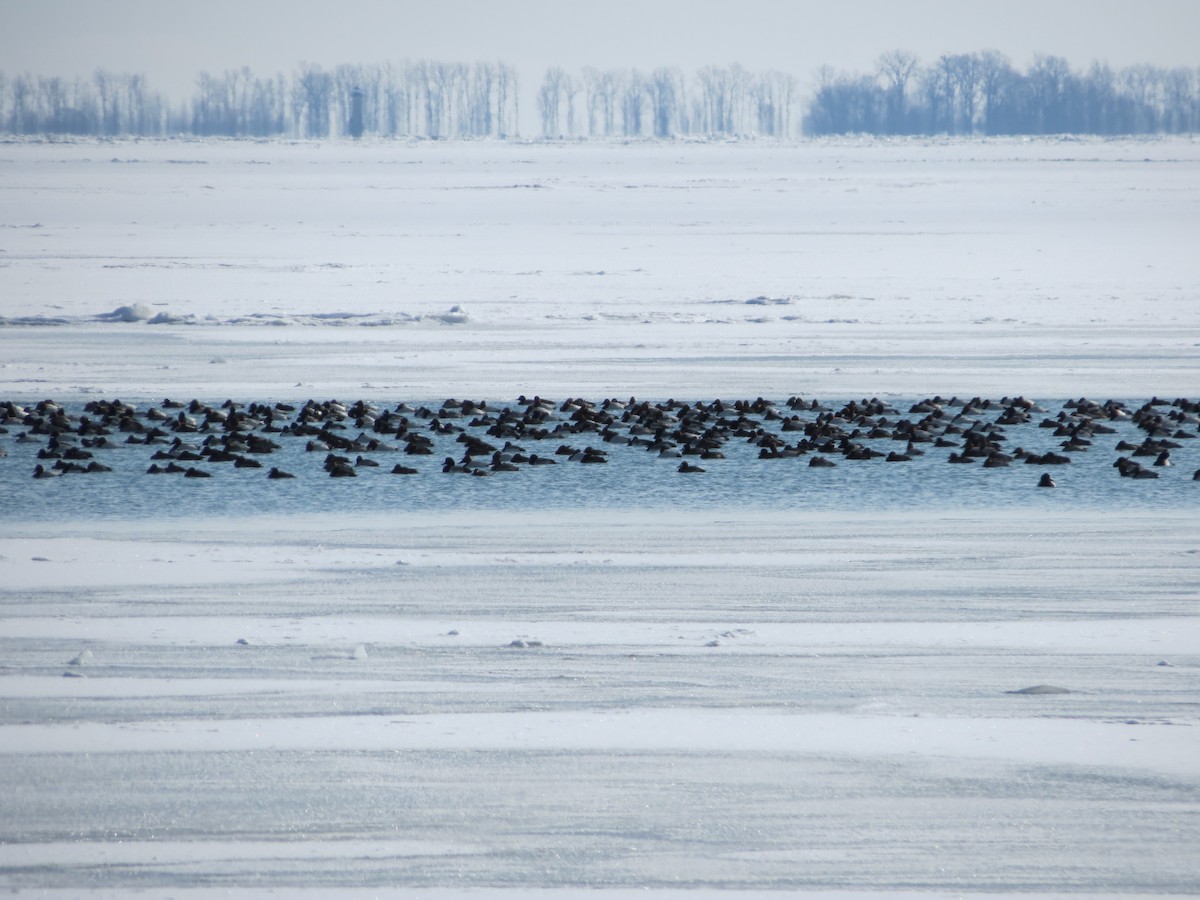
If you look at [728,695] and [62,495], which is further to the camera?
[62,495]

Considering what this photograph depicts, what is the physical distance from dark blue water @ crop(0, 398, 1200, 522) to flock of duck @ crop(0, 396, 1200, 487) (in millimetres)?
73

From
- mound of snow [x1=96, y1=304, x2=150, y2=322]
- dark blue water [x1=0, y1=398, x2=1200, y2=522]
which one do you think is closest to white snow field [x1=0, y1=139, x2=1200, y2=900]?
dark blue water [x1=0, y1=398, x2=1200, y2=522]

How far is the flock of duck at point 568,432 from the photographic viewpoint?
1012cm

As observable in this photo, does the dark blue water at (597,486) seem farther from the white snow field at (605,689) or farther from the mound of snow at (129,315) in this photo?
the mound of snow at (129,315)

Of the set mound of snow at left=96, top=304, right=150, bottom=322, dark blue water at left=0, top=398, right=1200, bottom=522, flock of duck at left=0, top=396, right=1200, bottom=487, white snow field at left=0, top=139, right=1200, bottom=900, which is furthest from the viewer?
mound of snow at left=96, top=304, right=150, bottom=322

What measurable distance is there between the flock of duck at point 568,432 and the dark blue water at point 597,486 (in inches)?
2.9

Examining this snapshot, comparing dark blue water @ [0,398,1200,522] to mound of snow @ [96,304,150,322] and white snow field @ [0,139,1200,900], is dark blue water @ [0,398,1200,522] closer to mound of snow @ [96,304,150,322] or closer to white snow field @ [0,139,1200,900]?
white snow field @ [0,139,1200,900]

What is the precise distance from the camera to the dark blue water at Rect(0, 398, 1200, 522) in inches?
343

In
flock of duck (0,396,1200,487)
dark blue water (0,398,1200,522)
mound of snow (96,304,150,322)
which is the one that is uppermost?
mound of snow (96,304,150,322)

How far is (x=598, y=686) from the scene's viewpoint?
5.07 metres

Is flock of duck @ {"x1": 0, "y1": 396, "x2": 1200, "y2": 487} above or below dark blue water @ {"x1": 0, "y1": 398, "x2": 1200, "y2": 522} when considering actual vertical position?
above

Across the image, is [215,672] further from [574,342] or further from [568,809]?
[574,342]

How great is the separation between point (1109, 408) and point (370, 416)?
5593mm

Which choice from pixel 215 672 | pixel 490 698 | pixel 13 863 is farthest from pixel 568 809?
pixel 215 672
